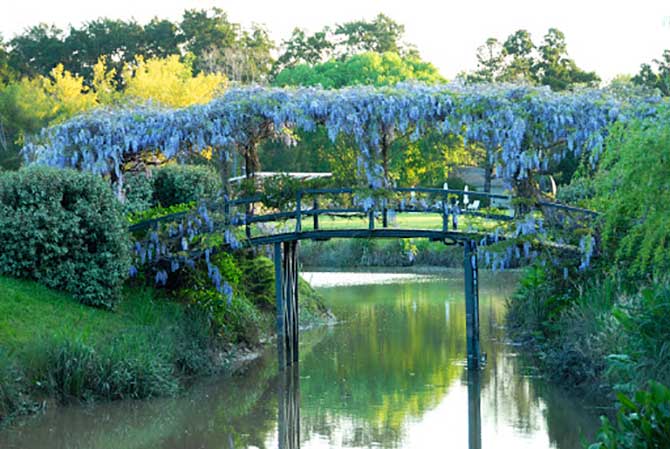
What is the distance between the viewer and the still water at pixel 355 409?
13.6 meters

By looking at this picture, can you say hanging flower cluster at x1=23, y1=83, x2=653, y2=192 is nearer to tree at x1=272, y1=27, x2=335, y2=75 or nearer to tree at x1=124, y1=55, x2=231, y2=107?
tree at x1=124, y1=55, x2=231, y2=107

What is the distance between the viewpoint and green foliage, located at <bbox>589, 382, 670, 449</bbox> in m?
8.70

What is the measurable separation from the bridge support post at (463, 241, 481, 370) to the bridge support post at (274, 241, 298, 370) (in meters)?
3.07

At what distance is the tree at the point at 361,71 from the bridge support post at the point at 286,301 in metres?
36.3

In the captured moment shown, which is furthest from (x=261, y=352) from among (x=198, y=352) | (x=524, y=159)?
(x=524, y=159)

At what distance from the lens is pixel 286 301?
62.6 ft

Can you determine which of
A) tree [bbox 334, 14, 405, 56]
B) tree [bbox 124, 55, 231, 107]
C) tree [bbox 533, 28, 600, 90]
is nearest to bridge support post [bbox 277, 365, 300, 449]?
tree [bbox 124, 55, 231, 107]

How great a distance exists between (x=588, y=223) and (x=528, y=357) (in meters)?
2.54

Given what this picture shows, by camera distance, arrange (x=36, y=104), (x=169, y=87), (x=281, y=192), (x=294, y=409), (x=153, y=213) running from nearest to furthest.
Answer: (x=294, y=409) → (x=281, y=192) → (x=153, y=213) → (x=169, y=87) → (x=36, y=104)

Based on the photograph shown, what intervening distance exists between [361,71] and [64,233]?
135 feet

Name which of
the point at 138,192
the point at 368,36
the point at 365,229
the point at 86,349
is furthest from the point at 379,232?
the point at 368,36

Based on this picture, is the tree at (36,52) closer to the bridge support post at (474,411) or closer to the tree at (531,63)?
the tree at (531,63)

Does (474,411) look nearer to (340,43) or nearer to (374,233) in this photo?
(374,233)

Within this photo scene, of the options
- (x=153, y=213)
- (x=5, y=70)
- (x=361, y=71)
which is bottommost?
(x=153, y=213)
